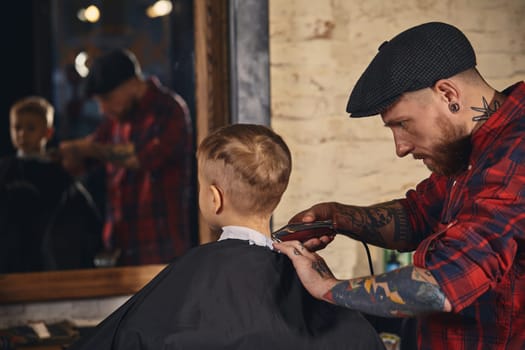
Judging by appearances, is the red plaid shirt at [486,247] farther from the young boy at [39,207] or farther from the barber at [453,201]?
the young boy at [39,207]

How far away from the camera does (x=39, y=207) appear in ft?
10.5

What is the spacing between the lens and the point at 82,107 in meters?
3.25

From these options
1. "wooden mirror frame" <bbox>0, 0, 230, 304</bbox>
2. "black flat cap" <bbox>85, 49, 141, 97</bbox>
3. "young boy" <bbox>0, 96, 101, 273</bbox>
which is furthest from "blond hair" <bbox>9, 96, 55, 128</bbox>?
"wooden mirror frame" <bbox>0, 0, 230, 304</bbox>

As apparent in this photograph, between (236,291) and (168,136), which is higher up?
(168,136)

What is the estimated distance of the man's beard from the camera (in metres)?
1.73

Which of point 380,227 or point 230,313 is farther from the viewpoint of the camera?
point 380,227

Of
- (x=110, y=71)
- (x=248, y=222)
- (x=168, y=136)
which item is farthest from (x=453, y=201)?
(x=110, y=71)

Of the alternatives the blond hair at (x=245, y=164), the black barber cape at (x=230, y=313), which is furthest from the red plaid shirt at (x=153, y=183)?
the black barber cape at (x=230, y=313)

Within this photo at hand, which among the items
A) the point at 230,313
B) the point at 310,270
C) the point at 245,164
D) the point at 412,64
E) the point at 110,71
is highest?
the point at 110,71

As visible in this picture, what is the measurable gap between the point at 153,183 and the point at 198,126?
13.3 inches

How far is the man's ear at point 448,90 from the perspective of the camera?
167 cm

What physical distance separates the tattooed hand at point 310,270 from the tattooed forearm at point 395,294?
0.05m

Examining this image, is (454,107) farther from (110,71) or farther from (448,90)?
(110,71)

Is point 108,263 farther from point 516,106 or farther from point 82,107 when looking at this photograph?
point 516,106
